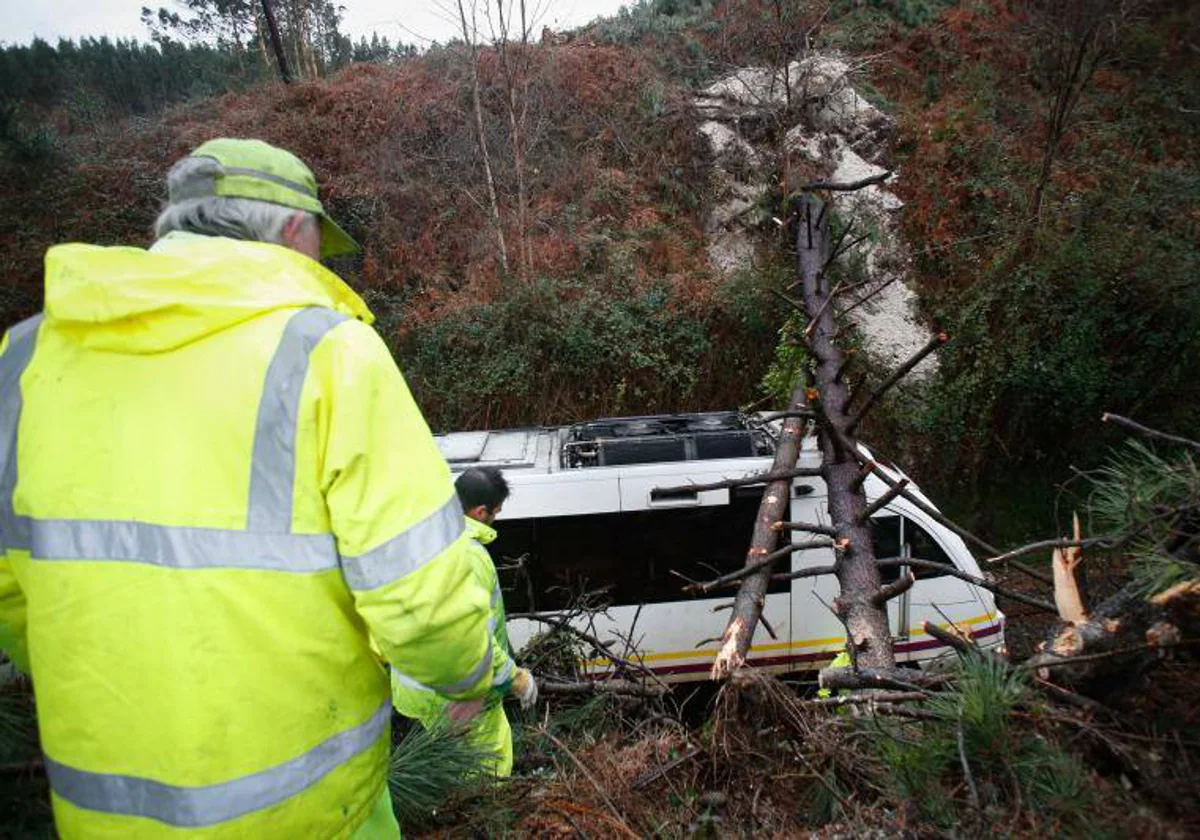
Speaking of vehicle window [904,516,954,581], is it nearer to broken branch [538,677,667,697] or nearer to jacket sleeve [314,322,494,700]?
broken branch [538,677,667,697]

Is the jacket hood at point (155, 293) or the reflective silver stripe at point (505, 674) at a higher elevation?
the jacket hood at point (155, 293)

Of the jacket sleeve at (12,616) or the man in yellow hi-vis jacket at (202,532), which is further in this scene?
the jacket sleeve at (12,616)

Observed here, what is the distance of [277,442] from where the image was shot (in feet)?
3.39

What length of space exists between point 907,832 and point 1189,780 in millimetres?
496

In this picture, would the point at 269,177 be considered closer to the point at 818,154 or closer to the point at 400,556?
the point at 400,556

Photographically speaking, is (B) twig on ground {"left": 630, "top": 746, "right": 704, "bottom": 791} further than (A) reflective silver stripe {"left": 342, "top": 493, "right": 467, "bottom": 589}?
Yes

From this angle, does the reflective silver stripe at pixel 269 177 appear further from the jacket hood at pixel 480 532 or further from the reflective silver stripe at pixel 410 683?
the jacket hood at pixel 480 532

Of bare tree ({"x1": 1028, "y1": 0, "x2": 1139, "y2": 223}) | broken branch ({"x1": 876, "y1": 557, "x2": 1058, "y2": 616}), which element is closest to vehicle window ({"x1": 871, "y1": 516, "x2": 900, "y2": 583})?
broken branch ({"x1": 876, "y1": 557, "x2": 1058, "y2": 616})

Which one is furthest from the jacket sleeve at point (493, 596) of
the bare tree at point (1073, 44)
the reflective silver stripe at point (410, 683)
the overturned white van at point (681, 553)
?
the bare tree at point (1073, 44)

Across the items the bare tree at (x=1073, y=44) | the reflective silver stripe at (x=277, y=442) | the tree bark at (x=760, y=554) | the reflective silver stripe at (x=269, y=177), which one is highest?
the bare tree at (x=1073, y=44)

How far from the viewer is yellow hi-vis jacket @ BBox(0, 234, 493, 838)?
0.99 meters

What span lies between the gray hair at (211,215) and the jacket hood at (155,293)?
14 cm

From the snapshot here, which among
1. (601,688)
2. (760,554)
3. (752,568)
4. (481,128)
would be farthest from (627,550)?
(481,128)

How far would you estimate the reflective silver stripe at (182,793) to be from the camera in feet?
3.29
